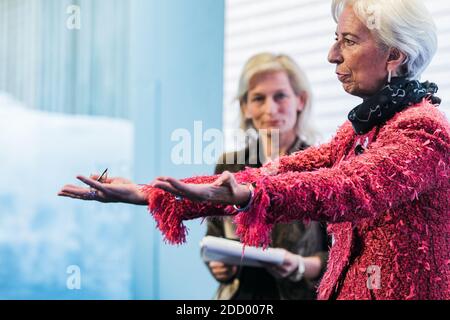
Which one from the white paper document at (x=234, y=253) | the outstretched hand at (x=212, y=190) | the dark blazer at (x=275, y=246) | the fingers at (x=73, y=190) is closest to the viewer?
the outstretched hand at (x=212, y=190)

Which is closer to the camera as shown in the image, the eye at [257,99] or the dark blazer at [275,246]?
the dark blazer at [275,246]

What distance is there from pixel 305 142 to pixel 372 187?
1157mm

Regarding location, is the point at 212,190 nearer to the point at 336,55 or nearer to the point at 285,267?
the point at 336,55

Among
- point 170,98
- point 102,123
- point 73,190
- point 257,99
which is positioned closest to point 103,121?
point 102,123

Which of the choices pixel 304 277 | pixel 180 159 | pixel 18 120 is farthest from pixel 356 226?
pixel 18 120

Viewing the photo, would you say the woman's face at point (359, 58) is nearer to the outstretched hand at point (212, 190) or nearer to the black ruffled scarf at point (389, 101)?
the black ruffled scarf at point (389, 101)

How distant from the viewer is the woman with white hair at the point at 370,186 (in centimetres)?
113

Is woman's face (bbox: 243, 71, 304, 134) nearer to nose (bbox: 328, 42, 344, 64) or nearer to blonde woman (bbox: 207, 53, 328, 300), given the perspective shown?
blonde woman (bbox: 207, 53, 328, 300)

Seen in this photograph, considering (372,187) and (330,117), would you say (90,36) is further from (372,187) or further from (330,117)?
(372,187)

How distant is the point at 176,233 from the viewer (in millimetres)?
1234

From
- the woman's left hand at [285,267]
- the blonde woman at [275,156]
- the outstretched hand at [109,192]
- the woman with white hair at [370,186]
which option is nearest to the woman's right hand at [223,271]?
the blonde woman at [275,156]

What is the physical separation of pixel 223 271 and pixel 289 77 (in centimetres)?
62

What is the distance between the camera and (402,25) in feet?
4.30

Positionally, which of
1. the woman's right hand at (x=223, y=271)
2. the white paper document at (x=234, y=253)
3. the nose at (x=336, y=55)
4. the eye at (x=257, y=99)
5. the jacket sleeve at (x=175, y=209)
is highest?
the eye at (x=257, y=99)
